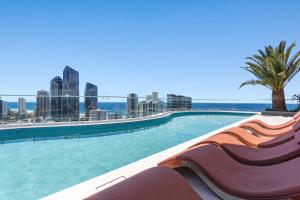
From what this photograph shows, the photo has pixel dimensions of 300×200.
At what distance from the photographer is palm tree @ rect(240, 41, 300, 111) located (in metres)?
12.1

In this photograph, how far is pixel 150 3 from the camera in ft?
47.6

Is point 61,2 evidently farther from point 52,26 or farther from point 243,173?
point 243,173

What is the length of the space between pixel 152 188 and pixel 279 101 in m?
13.0

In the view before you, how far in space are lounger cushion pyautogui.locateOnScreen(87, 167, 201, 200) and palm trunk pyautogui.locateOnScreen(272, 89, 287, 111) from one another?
496 inches

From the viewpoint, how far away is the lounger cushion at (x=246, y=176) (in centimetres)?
158

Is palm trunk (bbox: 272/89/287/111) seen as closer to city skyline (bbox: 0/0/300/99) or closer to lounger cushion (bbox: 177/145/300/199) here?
city skyline (bbox: 0/0/300/99)

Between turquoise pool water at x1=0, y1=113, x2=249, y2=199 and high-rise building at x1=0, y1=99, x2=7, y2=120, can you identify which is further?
high-rise building at x1=0, y1=99, x2=7, y2=120

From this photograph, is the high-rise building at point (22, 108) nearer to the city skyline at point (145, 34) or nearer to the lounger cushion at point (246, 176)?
A: the city skyline at point (145, 34)

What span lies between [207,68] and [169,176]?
1115 inches

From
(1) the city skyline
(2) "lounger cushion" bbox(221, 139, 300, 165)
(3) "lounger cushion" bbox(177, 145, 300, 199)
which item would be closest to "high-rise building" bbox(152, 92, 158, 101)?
(1) the city skyline

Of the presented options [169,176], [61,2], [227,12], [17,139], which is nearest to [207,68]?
[227,12]

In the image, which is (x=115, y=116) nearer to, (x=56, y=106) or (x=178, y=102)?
(x=56, y=106)

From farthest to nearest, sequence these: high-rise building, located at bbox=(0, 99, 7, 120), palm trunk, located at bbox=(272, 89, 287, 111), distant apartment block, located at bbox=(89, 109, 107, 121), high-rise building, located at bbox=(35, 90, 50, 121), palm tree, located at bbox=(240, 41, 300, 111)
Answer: palm trunk, located at bbox=(272, 89, 287, 111) < palm tree, located at bbox=(240, 41, 300, 111) < distant apartment block, located at bbox=(89, 109, 107, 121) < high-rise building, located at bbox=(35, 90, 50, 121) < high-rise building, located at bbox=(0, 99, 7, 120)

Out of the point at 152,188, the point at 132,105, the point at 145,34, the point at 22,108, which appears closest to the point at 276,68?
the point at 132,105
